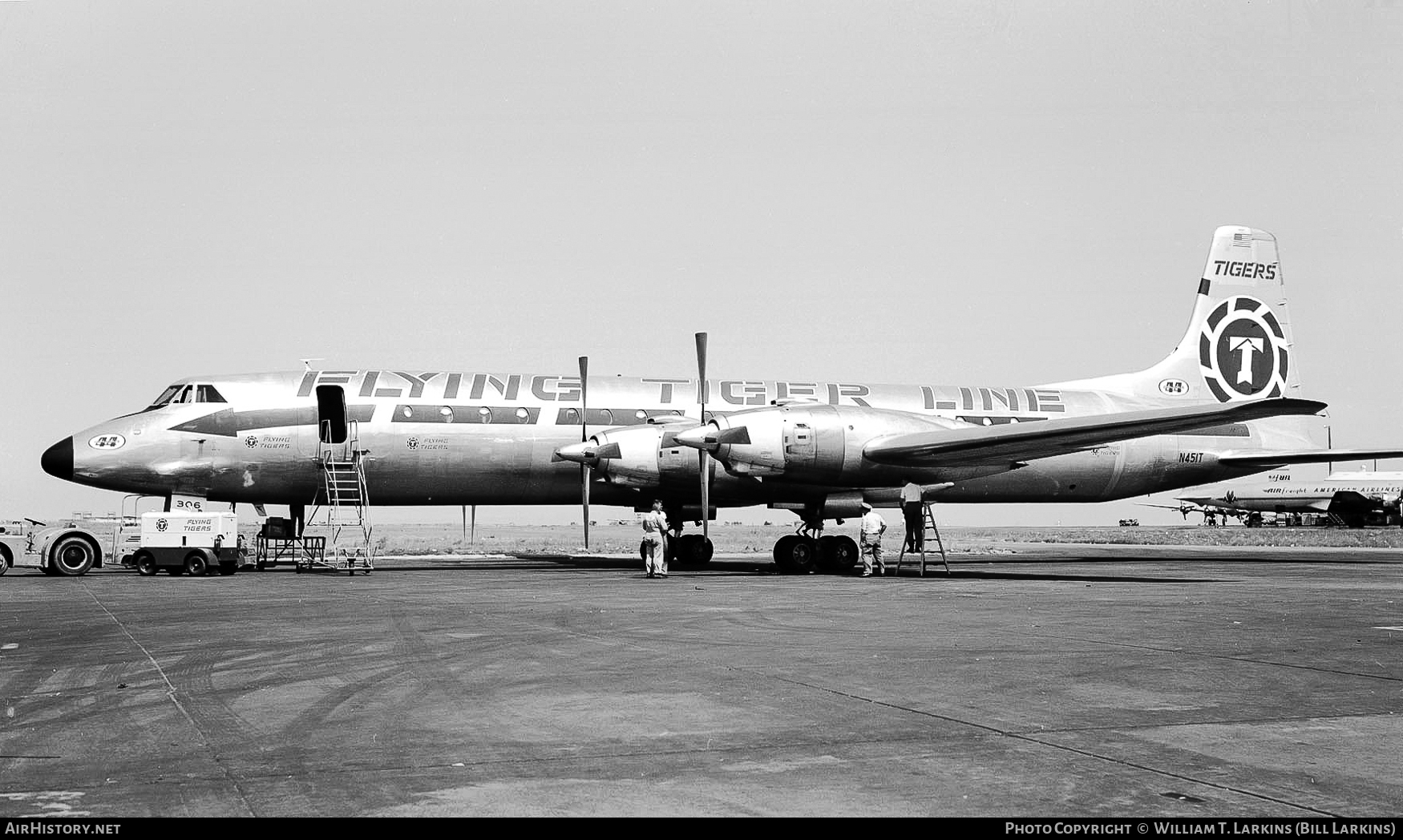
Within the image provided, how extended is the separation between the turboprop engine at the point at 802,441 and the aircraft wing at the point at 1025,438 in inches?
13.9

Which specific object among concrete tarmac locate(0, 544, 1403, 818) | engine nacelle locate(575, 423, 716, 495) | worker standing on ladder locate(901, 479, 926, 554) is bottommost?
concrete tarmac locate(0, 544, 1403, 818)

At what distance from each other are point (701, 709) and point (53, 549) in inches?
906

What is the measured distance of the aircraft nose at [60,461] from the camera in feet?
84.0

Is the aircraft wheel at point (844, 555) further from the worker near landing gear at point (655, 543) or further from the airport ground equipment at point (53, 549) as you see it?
the airport ground equipment at point (53, 549)

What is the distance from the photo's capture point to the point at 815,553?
1056 inches

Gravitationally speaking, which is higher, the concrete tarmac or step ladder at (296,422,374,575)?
step ladder at (296,422,374,575)

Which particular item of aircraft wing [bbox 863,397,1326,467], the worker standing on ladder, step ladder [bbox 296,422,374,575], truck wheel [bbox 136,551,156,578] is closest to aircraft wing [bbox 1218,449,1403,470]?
aircraft wing [bbox 863,397,1326,467]

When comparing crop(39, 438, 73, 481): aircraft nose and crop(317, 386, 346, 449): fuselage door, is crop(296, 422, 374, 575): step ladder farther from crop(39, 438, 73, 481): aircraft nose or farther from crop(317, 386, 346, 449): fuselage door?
crop(39, 438, 73, 481): aircraft nose

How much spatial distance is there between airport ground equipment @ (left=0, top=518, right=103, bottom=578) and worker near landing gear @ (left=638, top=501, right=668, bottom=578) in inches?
489

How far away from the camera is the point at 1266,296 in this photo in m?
35.3

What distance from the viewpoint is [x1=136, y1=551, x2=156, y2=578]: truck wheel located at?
2450 cm

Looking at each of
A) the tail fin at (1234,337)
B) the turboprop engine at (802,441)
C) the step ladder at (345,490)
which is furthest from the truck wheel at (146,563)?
the tail fin at (1234,337)

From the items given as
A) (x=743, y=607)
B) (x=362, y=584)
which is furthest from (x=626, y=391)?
(x=743, y=607)

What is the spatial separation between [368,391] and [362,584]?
7.44 m
